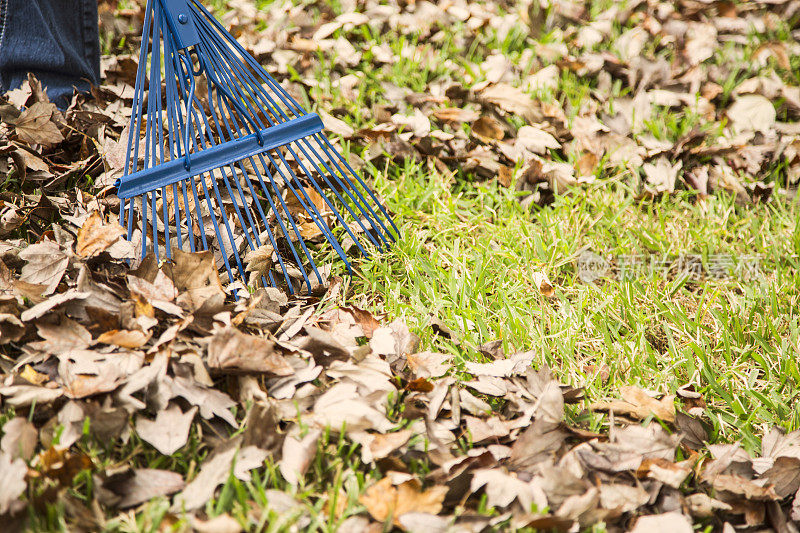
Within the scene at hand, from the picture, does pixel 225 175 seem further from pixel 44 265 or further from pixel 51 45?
pixel 51 45

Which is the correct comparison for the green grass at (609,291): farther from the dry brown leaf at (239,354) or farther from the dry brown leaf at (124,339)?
the dry brown leaf at (124,339)

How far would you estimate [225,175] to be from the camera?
174 cm

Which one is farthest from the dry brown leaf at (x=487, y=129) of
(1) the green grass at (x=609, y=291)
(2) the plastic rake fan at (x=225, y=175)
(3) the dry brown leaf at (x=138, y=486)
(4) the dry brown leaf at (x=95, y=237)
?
(3) the dry brown leaf at (x=138, y=486)

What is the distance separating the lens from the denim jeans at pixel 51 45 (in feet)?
6.97

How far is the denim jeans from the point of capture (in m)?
2.12

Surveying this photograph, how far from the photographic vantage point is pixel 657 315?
1.82m

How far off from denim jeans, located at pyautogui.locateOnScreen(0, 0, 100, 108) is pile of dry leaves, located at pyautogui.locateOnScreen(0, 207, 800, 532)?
3.16 feet

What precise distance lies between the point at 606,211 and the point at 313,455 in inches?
54.4

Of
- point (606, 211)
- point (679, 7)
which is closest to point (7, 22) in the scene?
point (606, 211)

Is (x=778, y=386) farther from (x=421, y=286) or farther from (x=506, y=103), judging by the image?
(x=506, y=103)

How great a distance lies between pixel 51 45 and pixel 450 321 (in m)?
1.67

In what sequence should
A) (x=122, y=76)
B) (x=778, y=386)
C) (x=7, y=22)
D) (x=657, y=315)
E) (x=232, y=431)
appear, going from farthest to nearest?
1. (x=122, y=76)
2. (x=7, y=22)
3. (x=657, y=315)
4. (x=778, y=386)
5. (x=232, y=431)

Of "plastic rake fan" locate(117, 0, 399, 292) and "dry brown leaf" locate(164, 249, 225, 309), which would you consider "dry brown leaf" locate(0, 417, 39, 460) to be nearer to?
"dry brown leaf" locate(164, 249, 225, 309)

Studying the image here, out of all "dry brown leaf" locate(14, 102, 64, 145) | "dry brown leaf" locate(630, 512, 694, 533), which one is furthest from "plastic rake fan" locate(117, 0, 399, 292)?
"dry brown leaf" locate(630, 512, 694, 533)
